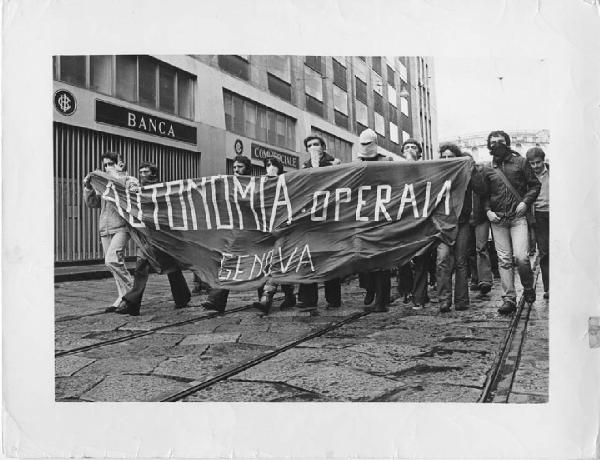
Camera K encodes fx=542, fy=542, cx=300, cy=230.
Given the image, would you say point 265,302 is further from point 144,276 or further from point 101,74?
point 101,74

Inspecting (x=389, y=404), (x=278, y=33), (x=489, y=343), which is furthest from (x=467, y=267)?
(x=278, y=33)

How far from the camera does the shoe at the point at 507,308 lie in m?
2.17

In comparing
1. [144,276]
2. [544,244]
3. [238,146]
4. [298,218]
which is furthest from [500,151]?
[144,276]

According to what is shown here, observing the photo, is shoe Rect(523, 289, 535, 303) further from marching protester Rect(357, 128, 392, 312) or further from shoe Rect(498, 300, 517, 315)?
marching protester Rect(357, 128, 392, 312)

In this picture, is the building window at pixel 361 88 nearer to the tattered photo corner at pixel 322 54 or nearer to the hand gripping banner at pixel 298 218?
the tattered photo corner at pixel 322 54

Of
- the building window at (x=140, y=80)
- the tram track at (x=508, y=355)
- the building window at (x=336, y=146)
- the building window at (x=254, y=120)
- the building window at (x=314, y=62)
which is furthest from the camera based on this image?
the building window at (x=254, y=120)

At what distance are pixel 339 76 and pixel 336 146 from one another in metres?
0.48

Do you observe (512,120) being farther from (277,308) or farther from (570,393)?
(277,308)

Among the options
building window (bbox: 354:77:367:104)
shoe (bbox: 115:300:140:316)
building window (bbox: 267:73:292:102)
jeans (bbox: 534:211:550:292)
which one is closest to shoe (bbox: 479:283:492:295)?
jeans (bbox: 534:211:550:292)

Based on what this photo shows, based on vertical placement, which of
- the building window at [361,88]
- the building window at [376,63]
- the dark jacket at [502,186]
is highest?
the building window at [376,63]

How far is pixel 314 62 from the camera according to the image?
199cm

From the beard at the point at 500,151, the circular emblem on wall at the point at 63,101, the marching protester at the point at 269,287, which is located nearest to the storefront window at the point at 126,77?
the circular emblem on wall at the point at 63,101

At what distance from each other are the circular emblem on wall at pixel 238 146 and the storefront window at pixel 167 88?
1.50 ft

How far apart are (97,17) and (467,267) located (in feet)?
6.09
